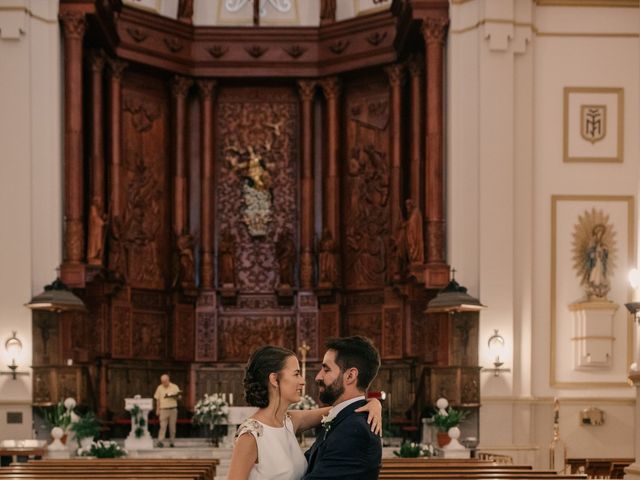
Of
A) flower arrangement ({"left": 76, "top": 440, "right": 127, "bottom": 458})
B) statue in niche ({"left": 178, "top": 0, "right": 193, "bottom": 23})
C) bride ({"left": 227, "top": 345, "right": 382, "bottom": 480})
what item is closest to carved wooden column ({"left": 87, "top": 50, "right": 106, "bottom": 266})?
statue in niche ({"left": 178, "top": 0, "right": 193, "bottom": 23})

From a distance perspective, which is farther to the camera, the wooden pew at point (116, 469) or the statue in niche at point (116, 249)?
the statue in niche at point (116, 249)

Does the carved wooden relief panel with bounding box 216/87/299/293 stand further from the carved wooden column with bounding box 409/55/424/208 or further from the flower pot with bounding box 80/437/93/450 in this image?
the flower pot with bounding box 80/437/93/450

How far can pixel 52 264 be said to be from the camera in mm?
20812

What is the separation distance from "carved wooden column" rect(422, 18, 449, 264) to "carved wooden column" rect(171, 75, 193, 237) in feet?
19.2

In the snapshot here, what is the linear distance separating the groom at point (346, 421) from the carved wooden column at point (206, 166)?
20.3 m

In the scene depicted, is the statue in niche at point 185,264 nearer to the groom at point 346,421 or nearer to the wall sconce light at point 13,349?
the wall sconce light at point 13,349

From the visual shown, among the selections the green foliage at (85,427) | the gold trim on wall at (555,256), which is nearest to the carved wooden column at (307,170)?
the gold trim on wall at (555,256)

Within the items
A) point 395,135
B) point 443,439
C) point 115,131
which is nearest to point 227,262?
point 115,131

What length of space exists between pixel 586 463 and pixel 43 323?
9.55 meters

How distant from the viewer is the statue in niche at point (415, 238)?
2177 centimetres

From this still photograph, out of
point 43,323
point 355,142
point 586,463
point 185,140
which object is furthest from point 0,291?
point 586,463

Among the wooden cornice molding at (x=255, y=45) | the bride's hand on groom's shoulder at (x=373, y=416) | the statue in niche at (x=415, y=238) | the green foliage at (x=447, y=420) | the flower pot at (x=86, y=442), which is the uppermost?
the wooden cornice molding at (x=255, y=45)

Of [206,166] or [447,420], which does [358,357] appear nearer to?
[447,420]

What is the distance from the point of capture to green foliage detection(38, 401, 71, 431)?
19.1 meters
